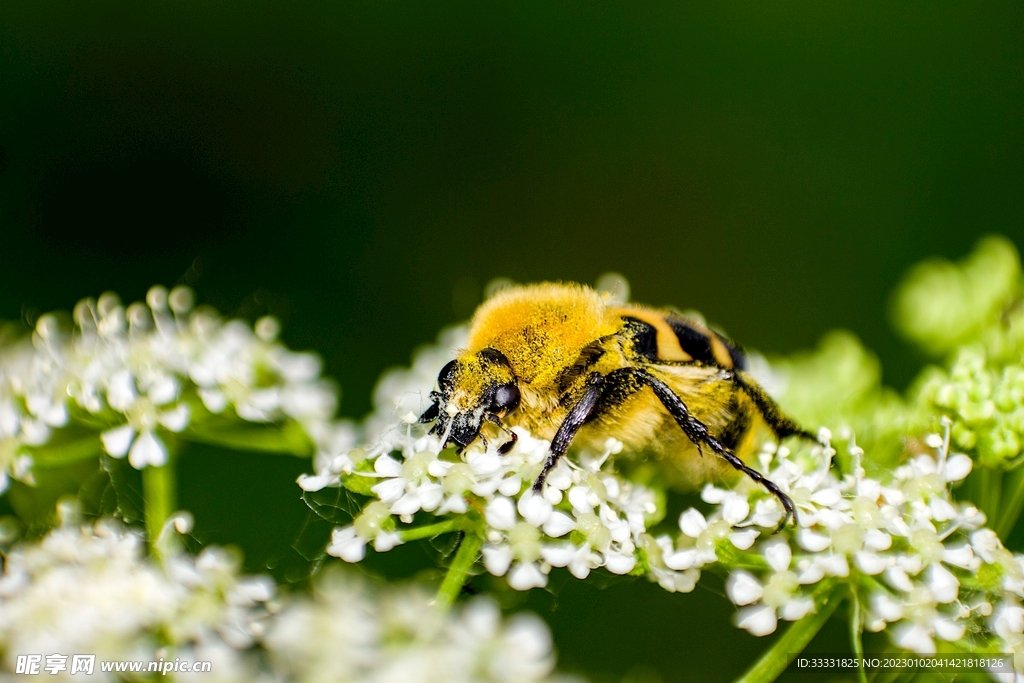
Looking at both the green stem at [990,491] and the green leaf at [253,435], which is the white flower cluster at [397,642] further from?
the green stem at [990,491]

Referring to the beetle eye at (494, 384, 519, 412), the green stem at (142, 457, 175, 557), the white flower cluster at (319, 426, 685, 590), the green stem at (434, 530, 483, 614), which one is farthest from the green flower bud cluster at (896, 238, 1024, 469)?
the green stem at (142, 457, 175, 557)

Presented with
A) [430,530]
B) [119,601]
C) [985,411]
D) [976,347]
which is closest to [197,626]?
[119,601]

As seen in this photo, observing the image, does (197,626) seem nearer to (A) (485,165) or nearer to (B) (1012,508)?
(B) (1012,508)

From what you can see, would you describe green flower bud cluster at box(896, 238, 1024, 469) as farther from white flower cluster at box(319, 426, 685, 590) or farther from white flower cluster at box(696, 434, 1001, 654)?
white flower cluster at box(319, 426, 685, 590)

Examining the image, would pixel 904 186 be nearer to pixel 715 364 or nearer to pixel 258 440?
pixel 715 364

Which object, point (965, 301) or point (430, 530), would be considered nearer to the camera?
point (430, 530)
